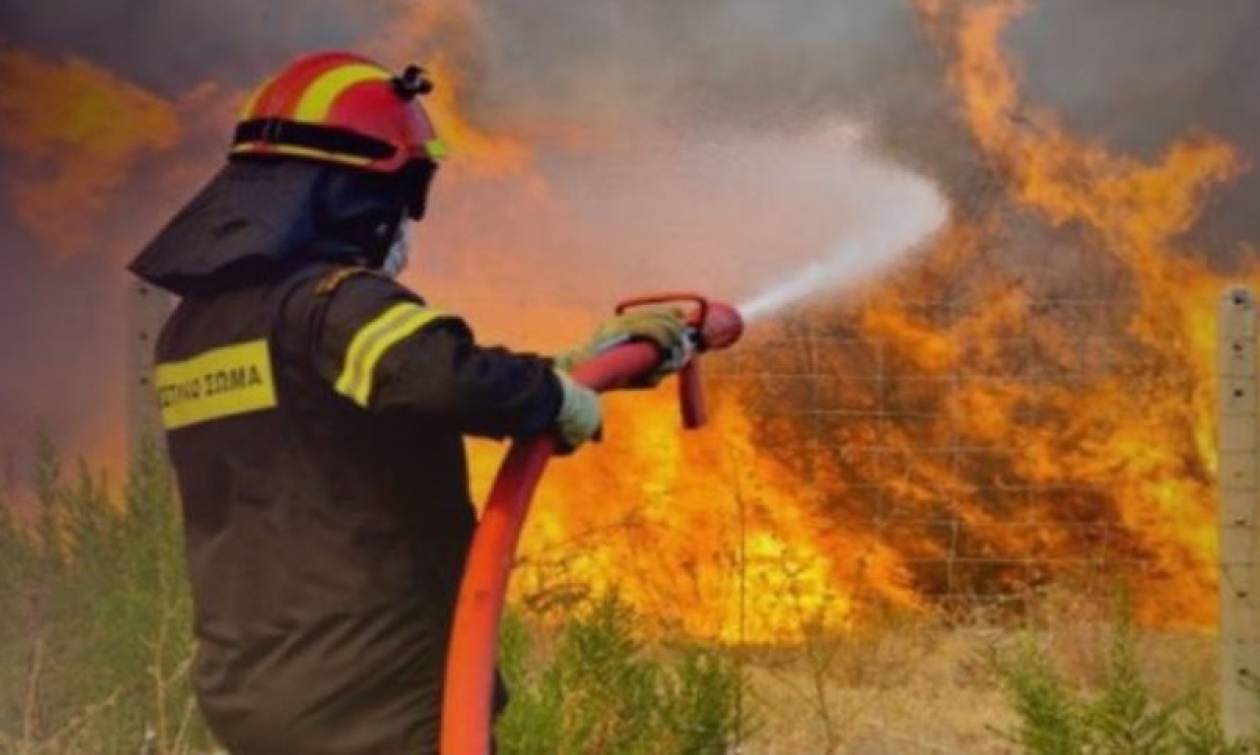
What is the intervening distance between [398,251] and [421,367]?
0.52 m

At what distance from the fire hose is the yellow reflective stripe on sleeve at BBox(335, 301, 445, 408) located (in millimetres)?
269

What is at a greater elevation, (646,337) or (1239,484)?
(1239,484)

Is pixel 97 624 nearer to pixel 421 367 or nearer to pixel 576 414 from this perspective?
pixel 576 414

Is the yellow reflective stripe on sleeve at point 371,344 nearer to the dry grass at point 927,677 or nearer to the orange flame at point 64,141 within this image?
the dry grass at point 927,677

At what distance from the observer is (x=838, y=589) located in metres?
8.15

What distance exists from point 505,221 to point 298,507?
17.5 ft

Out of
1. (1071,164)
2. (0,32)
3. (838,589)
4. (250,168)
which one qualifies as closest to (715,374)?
(838,589)

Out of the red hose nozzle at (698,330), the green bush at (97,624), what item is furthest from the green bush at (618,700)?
the red hose nozzle at (698,330)

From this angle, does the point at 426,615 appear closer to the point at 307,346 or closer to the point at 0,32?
the point at 307,346

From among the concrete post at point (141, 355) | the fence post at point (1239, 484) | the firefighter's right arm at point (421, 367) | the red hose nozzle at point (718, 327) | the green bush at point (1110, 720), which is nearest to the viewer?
the firefighter's right arm at point (421, 367)

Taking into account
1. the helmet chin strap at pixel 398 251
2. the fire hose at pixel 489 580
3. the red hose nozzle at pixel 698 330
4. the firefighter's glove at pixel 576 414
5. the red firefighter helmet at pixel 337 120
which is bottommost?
the fire hose at pixel 489 580

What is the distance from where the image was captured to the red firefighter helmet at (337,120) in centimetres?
300

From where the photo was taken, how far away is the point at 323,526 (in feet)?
9.52

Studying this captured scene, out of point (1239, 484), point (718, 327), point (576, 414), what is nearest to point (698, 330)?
point (718, 327)
